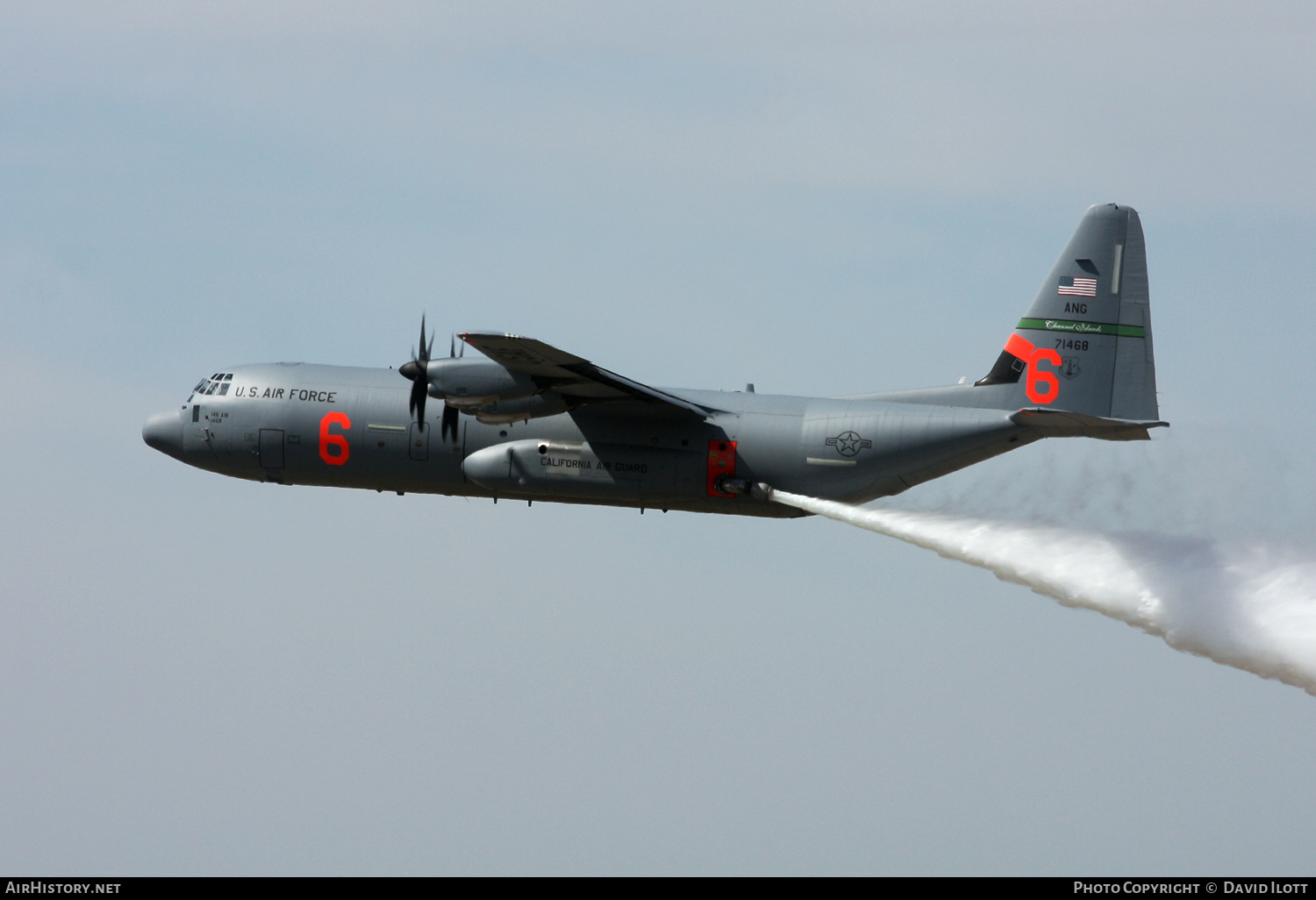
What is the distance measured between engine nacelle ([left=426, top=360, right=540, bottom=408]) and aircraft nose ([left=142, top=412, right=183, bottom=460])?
798cm

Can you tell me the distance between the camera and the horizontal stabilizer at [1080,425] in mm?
29812

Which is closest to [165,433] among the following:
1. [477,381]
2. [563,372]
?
[477,381]

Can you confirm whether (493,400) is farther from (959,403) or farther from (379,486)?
(959,403)

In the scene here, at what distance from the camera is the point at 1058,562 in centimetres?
2844

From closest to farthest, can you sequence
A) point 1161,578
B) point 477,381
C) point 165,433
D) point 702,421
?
point 1161,578 → point 477,381 → point 702,421 → point 165,433

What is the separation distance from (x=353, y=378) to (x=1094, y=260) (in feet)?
53.5

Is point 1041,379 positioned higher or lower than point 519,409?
higher

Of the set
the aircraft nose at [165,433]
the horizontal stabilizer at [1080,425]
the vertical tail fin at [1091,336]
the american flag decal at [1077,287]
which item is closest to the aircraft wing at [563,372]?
the horizontal stabilizer at [1080,425]

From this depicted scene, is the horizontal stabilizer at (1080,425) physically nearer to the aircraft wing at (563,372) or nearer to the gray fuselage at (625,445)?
the gray fuselage at (625,445)

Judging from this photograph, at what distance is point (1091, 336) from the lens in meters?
31.7

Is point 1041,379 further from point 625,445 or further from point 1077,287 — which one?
point 625,445

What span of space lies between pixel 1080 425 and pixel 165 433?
66.6 feet

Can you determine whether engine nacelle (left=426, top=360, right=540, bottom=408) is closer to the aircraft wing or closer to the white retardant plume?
the aircraft wing

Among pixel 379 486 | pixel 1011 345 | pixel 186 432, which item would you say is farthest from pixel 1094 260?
pixel 186 432
